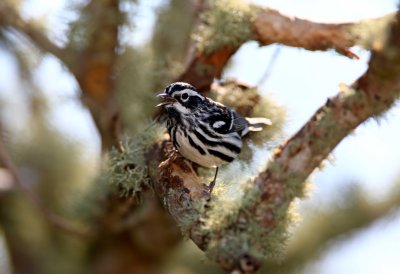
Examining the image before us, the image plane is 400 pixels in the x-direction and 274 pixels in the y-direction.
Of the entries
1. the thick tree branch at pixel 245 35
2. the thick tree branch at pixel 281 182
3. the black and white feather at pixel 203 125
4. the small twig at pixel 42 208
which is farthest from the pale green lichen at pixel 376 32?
the small twig at pixel 42 208

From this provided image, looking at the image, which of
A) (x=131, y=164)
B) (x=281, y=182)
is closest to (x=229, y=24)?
(x=131, y=164)

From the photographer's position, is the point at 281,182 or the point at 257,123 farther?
the point at 257,123

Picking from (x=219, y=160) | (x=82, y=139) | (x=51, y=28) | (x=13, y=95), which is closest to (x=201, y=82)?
(x=219, y=160)

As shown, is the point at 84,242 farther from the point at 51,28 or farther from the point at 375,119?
the point at 375,119

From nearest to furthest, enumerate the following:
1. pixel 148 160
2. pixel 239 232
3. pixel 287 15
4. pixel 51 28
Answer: pixel 239 232
pixel 148 160
pixel 287 15
pixel 51 28

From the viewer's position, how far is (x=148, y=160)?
8.84 feet

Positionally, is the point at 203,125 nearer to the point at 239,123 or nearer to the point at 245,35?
the point at 239,123

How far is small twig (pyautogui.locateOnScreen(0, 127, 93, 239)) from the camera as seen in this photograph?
3.82 m

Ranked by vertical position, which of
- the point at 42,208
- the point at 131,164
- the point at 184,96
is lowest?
the point at 42,208

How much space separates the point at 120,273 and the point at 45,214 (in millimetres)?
539

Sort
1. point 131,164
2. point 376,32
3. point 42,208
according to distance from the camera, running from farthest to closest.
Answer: point 42,208 < point 131,164 < point 376,32

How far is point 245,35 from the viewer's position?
2.96 meters

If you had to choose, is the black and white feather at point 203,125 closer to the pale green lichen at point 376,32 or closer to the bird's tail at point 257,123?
the bird's tail at point 257,123

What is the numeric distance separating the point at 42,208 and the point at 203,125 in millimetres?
1123
